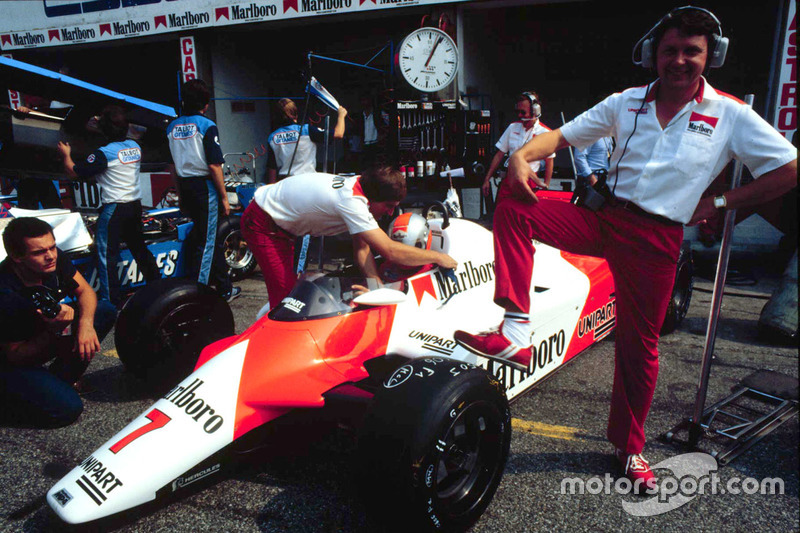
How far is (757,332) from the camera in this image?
461cm

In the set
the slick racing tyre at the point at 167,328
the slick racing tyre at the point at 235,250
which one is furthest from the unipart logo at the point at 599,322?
the slick racing tyre at the point at 235,250

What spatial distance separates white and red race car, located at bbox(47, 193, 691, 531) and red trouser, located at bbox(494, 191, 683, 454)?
0.53m

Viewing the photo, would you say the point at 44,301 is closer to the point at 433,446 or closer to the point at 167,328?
the point at 167,328

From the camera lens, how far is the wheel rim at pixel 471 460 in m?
2.15

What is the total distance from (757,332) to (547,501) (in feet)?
10.8

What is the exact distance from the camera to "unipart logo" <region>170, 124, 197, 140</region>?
17.0 ft

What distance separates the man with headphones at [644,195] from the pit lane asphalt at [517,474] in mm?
283

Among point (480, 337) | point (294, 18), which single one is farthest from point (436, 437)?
point (294, 18)

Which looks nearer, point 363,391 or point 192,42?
point 363,391

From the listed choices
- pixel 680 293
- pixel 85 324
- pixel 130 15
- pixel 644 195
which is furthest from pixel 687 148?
pixel 130 15

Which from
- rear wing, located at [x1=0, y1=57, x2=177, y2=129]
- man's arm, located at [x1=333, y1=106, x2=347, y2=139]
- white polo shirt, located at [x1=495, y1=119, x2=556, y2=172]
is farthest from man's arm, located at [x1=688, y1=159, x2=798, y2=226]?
rear wing, located at [x1=0, y1=57, x2=177, y2=129]

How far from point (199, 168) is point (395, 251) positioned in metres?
3.16

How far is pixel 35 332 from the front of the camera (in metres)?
3.20

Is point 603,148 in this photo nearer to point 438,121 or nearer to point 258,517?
point 438,121
